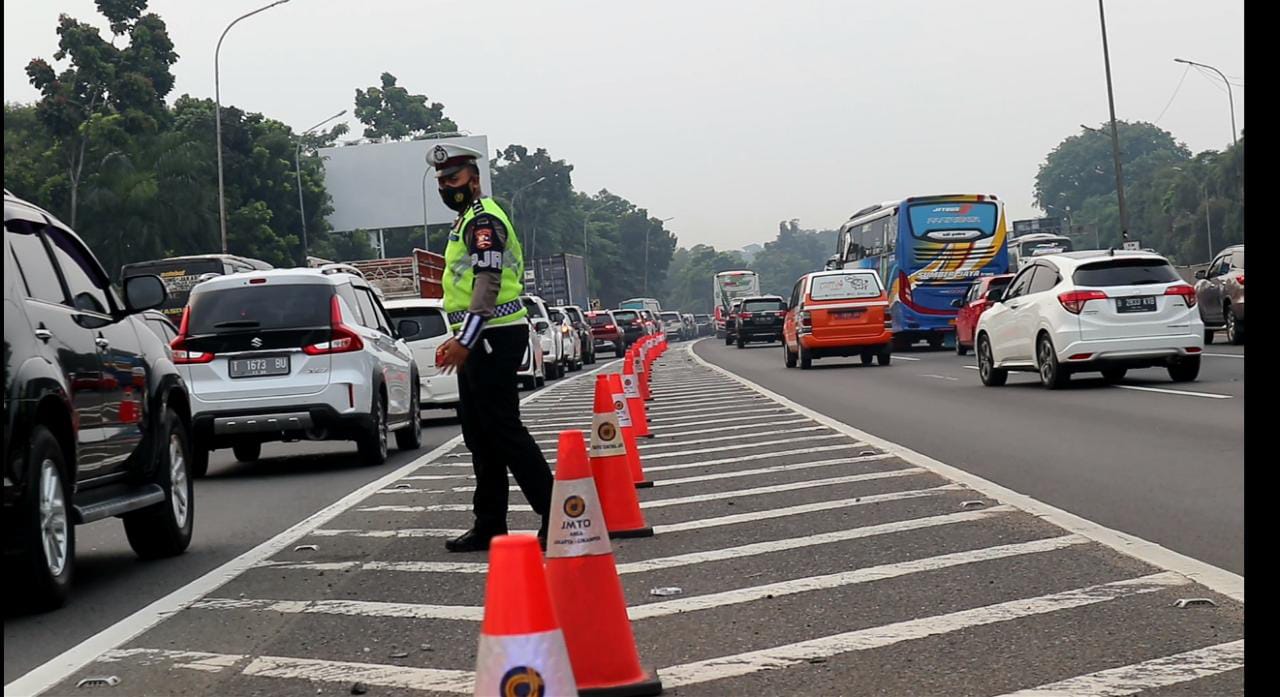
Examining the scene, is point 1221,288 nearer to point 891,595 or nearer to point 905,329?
point 905,329

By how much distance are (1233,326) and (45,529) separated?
2616 centimetres

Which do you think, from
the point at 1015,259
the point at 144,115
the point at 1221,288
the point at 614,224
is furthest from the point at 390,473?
the point at 614,224

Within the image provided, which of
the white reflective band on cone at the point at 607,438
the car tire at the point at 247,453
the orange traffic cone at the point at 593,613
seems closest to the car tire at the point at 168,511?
the white reflective band on cone at the point at 607,438

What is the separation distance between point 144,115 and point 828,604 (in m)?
51.9

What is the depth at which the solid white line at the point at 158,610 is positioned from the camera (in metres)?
5.82

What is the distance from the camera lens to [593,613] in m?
5.02

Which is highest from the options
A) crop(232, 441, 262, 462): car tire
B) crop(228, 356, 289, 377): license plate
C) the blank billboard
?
the blank billboard

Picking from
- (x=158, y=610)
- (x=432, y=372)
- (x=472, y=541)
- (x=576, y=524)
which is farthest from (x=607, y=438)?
(x=432, y=372)

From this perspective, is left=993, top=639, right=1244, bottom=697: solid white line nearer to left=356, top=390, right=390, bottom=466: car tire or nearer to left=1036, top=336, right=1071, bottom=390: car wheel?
left=356, top=390, right=390, bottom=466: car tire

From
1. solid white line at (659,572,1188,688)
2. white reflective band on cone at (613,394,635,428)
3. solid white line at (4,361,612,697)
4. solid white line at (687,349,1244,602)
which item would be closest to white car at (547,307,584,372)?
white reflective band on cone at (613,394,635,428)

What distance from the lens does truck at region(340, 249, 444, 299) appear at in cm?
3869

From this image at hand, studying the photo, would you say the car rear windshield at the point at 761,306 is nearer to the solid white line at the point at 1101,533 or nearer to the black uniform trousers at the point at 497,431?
the solid white line at the point at 1101,533

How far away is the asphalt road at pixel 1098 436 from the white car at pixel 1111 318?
35cm

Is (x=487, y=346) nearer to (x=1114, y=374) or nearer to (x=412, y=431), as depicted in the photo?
(x=412, y=431)
